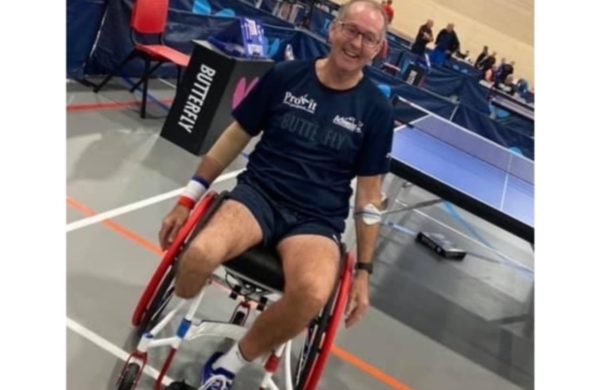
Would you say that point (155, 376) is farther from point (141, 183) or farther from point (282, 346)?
point (141, 183)

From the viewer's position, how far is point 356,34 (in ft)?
6.21

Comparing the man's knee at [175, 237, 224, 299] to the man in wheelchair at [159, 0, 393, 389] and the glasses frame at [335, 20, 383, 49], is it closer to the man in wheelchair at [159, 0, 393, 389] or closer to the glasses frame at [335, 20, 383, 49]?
the man in wheelchair at [159, 0, 393, 389]

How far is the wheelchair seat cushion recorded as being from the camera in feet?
5.89

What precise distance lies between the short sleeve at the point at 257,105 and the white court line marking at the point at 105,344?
873mm

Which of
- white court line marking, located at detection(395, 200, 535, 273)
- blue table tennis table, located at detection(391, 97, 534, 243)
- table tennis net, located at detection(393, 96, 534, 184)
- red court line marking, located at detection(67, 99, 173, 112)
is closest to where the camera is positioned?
blue table tennis table, located at detection(391, 97, 534, 243)

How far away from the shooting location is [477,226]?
17.9ft

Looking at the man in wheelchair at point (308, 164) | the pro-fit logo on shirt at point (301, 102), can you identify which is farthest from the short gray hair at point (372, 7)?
the pro-fit logo on shirt at point (301, 102)

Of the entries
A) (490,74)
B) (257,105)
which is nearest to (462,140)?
(257,105)

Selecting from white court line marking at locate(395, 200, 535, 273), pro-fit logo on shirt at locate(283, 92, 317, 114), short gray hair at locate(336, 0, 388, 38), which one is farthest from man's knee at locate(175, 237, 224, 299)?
white court line marking at locate(395, 200, 535, 273)

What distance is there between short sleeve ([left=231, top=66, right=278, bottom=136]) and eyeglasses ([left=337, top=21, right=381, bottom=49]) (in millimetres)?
276

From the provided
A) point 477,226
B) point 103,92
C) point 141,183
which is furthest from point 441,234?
point 103,92

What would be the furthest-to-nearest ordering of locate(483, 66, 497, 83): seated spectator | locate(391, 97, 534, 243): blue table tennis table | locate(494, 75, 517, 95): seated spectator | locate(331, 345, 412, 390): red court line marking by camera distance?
locate(483, 66, 497, 83): seated spectator, locate(494, 75, 517, 95): seated spectator, locate(391, 97, 534, 243): blue table tennis table, locate(331, 345, 412, 390): red court line marking

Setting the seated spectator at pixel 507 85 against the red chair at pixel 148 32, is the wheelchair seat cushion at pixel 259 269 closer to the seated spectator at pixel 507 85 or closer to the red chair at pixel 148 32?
the red chair at pixel 148 32

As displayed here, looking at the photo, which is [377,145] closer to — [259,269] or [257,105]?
[257,105]
